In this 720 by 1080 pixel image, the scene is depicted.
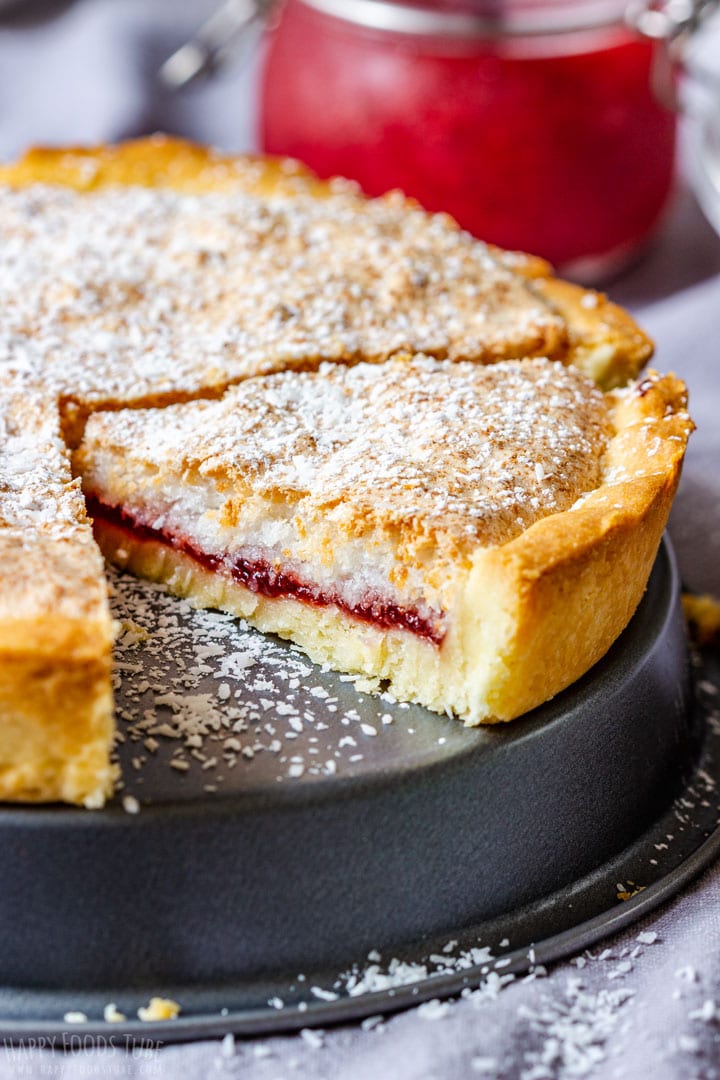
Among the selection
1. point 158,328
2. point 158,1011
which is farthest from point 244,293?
point 158,1011

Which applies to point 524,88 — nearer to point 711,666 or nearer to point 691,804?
point 711,666

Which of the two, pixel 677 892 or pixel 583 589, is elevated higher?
pixel 583 589

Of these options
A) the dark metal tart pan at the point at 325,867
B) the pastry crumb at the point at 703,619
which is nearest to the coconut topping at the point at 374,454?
the dark metal tart pan at the point at 325,867

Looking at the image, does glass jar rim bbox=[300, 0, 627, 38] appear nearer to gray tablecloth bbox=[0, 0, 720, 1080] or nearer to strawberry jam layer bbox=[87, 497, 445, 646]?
strawberry jam layer bbox=[87, 497, 445, 646]

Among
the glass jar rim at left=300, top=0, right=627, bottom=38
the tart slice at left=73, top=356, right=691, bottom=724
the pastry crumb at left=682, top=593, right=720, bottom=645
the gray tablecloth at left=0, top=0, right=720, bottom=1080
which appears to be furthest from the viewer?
the glass jar rim at left=300, top=0, right=627, bottom=38

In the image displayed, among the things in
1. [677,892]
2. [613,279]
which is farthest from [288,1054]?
[613,279]

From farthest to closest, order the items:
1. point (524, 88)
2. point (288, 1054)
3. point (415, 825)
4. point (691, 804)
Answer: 1. point (524, 88)
2. point (691, 804)
3. point (415, 825)
4. point (288, 1054)

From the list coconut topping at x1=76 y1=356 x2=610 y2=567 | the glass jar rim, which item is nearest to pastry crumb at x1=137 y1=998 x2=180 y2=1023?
coconut topping at x1=76 y1=356 x2=610 y2=567
